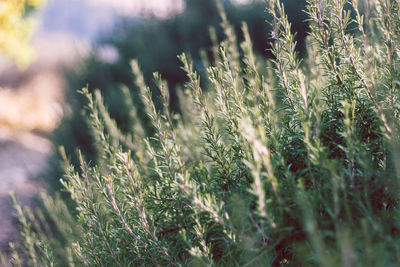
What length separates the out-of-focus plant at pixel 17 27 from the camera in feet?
21.5

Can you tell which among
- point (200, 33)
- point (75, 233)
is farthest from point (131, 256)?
point (200, 33)

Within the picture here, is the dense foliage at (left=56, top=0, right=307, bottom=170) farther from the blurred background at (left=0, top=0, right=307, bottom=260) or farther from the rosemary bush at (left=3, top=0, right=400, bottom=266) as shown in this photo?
the rosemary bush at (left=3, top=0, right=400, bottom=266)

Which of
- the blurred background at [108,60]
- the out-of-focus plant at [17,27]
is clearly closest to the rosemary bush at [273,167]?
the blurred background at [108,60]

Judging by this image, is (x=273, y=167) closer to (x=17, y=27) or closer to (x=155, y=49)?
(x=155, y=49)

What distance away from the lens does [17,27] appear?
24.8 feet

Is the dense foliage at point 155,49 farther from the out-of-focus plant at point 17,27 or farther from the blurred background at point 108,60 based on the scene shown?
the out-of-focus plant at point 17,27

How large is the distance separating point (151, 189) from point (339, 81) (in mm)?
983

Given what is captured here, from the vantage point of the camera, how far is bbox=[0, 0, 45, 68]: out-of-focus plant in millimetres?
6552

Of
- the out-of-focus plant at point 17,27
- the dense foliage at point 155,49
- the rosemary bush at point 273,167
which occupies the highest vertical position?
the out-of-focus plant at point 17,27

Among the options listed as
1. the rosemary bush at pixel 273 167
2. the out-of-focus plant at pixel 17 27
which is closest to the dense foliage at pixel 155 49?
the out-of-focus plant at pixel 17 27

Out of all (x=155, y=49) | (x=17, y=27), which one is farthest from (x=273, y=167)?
(x=17, y=27)

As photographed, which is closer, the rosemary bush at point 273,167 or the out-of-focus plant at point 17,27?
the rosemary bush at point 273,167

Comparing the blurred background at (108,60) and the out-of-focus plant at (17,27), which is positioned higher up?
the out-of-focus plant at (17,27)

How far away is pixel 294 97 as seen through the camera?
1283mm
